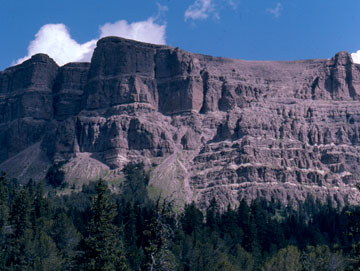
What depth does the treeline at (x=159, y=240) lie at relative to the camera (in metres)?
60.4

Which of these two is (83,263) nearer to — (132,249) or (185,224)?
(132,249)

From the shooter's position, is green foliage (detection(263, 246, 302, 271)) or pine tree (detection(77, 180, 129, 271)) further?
green foliage (detection(263, 246, 302, 271))

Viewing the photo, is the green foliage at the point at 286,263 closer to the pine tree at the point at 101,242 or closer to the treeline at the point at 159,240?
the treeline at the point at 159,240

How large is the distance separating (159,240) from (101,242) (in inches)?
402

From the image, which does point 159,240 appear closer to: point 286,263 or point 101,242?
point 101,242

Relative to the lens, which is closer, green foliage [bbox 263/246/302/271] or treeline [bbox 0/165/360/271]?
treeline [bbox 0/165/360/271]

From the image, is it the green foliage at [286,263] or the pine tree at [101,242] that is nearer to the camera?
the pine tree at [101,242]

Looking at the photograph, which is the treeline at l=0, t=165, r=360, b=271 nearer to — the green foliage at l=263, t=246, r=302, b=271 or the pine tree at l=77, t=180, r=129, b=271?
the pine tree at l=77, t=180, r=129, b=271

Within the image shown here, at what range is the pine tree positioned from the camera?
60.4m

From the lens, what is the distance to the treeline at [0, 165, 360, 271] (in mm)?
60375

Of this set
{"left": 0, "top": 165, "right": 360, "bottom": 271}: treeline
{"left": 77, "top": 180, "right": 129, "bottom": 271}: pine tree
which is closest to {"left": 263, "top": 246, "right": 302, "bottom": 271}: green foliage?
{"left": 0, "top": 165, "right": 360, "bottom": 271}: treeline

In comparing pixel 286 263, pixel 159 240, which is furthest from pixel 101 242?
pixel 286 263

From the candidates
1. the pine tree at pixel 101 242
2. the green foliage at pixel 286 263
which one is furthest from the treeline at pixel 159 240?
A: the green foliage at pixel 286 263

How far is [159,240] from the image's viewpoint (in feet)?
173
